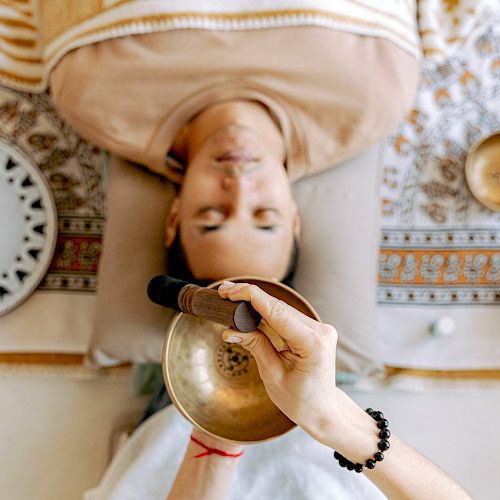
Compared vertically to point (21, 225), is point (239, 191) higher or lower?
higher

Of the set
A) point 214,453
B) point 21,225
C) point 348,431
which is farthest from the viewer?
point 21,225

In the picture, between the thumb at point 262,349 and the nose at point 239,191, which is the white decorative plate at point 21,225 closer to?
the nose at point 239,191

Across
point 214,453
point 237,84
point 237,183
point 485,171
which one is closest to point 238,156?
point 237,183

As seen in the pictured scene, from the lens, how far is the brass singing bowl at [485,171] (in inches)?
58.9

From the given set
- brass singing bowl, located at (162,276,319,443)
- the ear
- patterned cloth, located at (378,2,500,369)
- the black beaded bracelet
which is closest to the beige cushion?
the ear

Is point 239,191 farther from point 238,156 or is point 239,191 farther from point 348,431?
point 348,431

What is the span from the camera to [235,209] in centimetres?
115

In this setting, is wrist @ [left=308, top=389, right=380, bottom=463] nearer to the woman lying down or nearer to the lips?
the woman lying down

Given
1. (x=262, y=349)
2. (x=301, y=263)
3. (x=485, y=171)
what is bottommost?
(x=262, y=349)

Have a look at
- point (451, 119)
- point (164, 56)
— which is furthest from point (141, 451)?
point (451, 119)

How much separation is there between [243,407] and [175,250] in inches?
14.1

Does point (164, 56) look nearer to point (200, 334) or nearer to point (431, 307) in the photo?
point (200, 334)

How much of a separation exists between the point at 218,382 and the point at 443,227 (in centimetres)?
74

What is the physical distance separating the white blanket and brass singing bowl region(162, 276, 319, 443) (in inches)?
8.9
